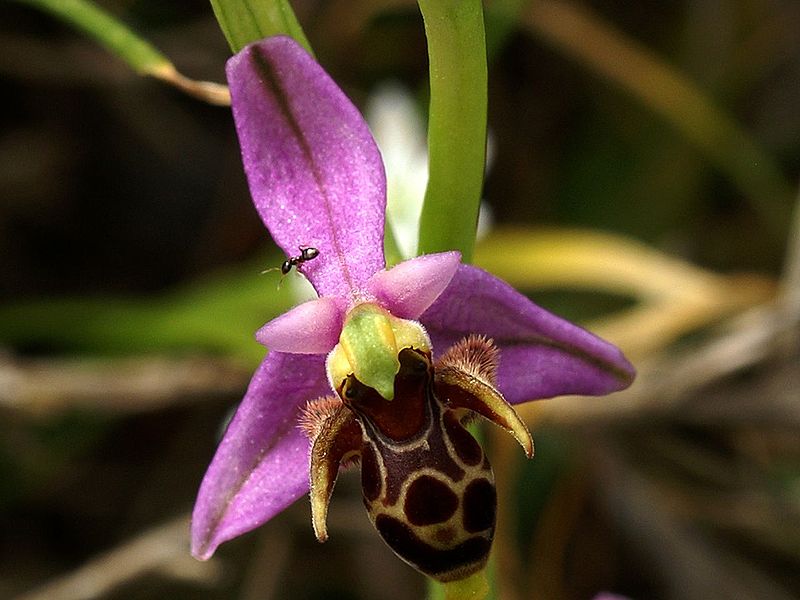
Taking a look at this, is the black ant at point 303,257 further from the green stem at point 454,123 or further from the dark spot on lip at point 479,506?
the dark spot on lip at point 479,506

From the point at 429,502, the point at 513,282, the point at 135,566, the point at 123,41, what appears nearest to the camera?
the point at 429,502

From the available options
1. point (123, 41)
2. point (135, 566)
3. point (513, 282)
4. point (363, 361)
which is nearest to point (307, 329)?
point (363, 361)

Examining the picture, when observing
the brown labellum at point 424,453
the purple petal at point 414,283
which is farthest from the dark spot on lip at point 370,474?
the purple petal at point 414,283

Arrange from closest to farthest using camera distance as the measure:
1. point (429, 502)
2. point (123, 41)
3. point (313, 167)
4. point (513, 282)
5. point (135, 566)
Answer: point (429, 502) → point (313, 167) → point (123, 41) → point (135, 566) → point (513, 282)

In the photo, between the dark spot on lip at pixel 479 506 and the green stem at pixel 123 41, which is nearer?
the dark spot on lip at pixel 479 506

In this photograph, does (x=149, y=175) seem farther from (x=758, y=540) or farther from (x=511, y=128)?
(x=758, y=540)

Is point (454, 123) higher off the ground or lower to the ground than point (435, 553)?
higher

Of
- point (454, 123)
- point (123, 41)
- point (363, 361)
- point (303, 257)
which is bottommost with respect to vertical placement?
point (363, 361)

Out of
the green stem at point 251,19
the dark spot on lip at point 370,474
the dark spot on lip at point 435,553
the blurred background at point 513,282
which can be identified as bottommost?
the dark spot on lip at point 435,553

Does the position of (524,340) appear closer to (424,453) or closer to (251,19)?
(424,453)
